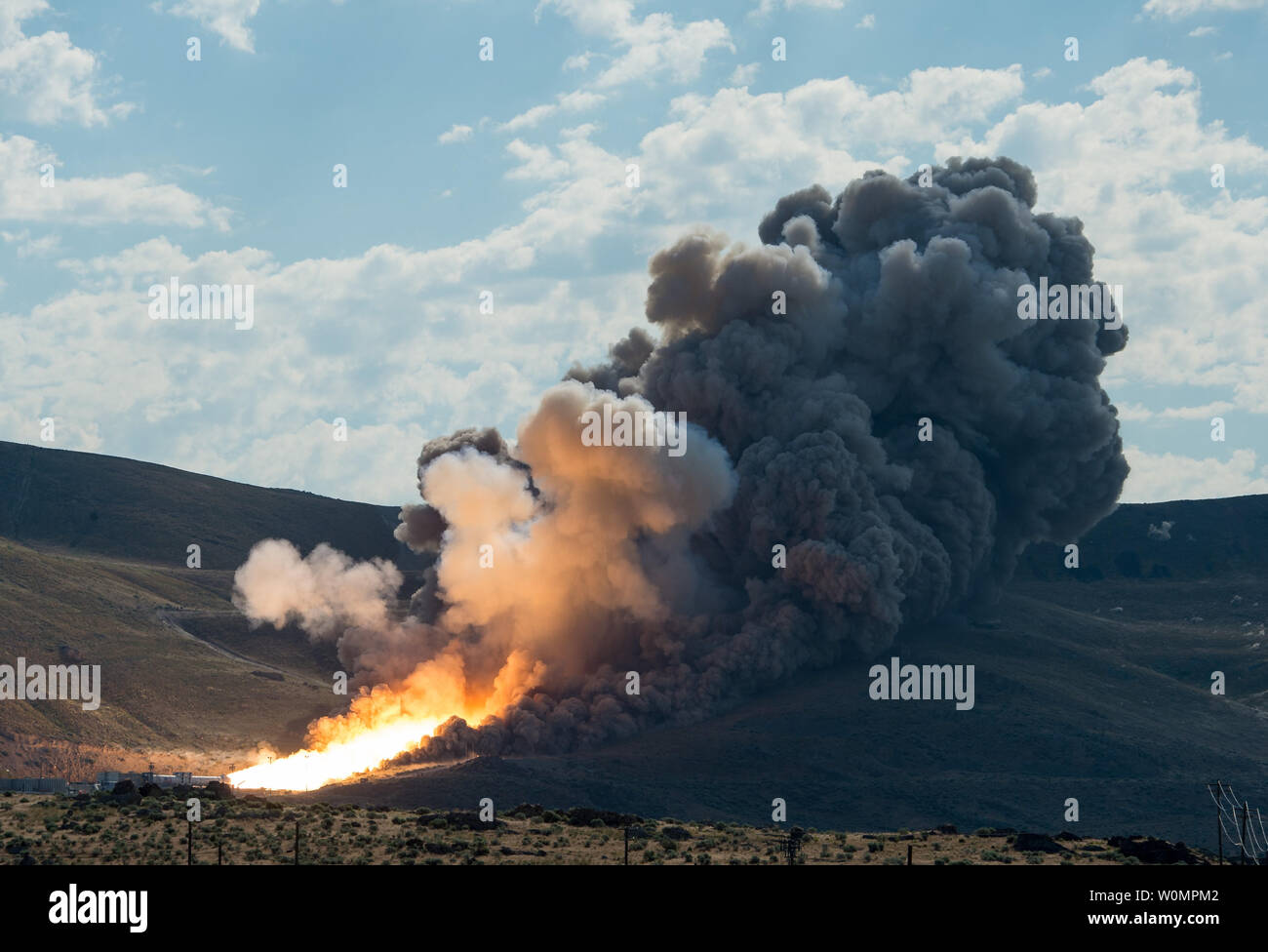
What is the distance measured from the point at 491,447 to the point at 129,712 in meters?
36.1

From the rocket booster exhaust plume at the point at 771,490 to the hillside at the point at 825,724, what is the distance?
560 centimetres

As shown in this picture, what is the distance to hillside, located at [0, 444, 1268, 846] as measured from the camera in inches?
4072

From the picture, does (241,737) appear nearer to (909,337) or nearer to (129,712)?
(129,712)

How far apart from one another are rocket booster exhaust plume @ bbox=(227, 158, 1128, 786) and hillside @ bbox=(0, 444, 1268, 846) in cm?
560

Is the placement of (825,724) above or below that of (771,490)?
below

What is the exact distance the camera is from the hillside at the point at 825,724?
103438mm

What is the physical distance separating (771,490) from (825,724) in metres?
17.5

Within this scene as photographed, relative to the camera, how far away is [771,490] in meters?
123

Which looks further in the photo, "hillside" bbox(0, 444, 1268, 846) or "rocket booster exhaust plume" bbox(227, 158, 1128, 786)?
"rocket booster exhaust plume" bbox(227, 158, 1128, 786)

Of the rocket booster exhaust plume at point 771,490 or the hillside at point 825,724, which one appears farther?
the rocket booster exhaust plume at point 771,490

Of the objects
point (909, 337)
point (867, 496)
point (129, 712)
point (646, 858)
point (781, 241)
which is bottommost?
point (646, 858)

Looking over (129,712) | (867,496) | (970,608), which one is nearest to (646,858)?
(867,496)

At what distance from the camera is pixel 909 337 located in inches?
5217

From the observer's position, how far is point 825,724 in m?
116
